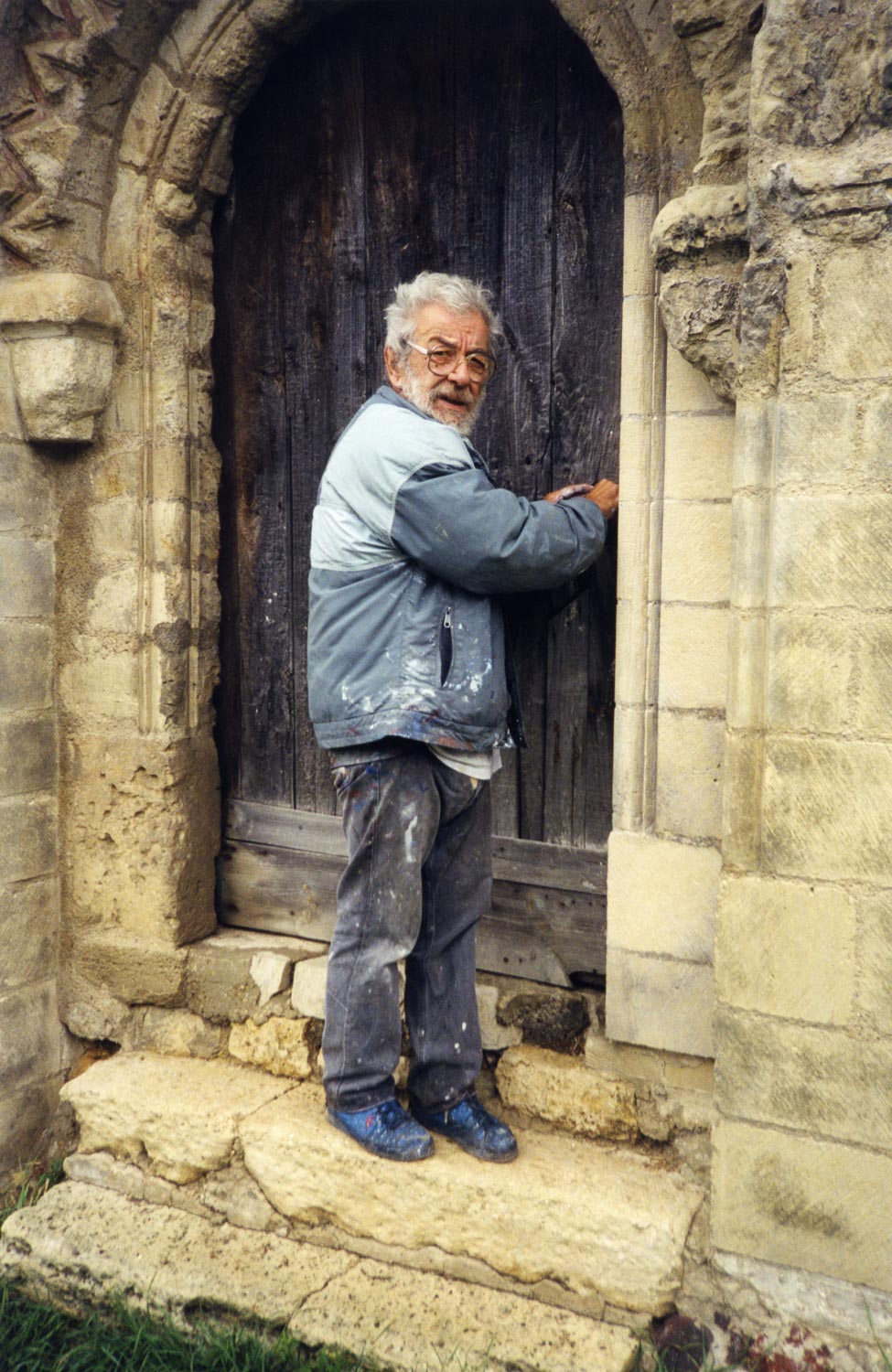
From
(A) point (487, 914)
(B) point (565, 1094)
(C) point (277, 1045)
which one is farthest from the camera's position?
(C) point (277, 1045)

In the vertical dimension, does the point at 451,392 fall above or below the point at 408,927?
above

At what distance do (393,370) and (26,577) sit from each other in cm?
137

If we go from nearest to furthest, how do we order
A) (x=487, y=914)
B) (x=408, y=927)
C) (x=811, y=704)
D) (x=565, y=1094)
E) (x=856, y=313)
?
(x=856, y=313), (x=811, y=704), (x=408, y=927), (x=565, y=1094), (x=487, y=914)

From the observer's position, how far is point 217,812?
3.76 metres

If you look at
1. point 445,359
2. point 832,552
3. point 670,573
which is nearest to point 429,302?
point 445,359

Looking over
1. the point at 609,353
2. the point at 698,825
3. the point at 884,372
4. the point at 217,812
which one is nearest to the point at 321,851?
the point at 217,812

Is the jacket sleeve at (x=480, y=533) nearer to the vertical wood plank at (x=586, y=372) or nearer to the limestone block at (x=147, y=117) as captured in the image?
the vertical wood plank at (x=586, y=372)

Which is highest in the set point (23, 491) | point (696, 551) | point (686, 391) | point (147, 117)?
point (147, 117)

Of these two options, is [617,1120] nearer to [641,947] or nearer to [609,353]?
[641,947]

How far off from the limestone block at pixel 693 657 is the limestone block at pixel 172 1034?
1799 millimetres

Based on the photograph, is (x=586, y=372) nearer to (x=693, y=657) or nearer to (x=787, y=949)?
(x=693, y=657)

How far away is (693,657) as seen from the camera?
274 cm

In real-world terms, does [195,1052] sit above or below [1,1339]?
above

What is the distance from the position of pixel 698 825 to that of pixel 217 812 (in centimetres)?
164
